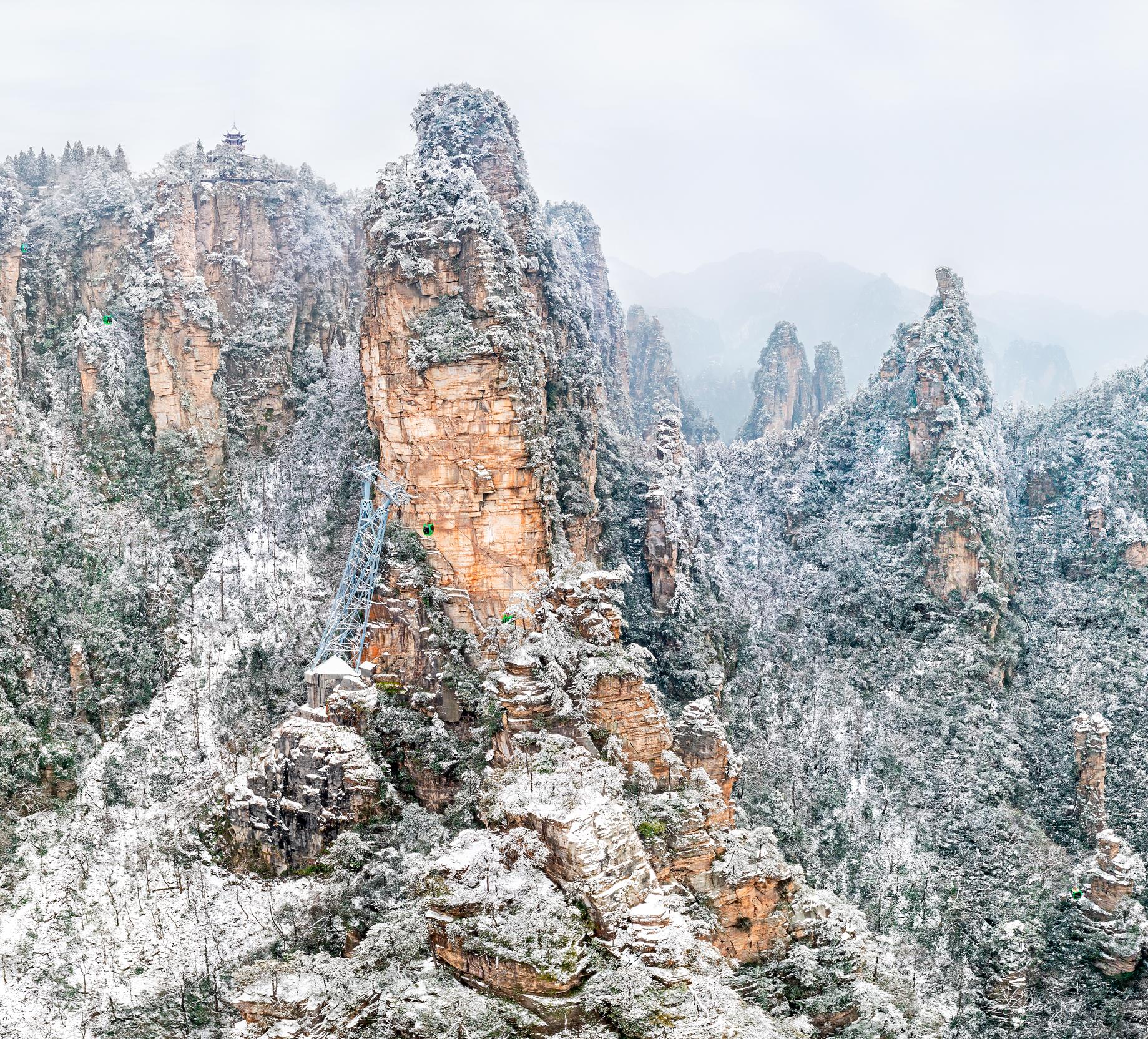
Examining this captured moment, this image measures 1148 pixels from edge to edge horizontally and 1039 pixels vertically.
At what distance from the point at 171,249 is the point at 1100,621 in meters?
47.1

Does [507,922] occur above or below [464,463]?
below

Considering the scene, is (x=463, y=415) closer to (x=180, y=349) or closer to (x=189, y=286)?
(x=180, y=349)

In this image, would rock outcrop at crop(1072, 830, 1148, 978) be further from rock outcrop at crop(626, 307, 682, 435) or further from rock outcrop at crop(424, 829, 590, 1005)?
rock outcrop at crop(626, 307, 682, 435)

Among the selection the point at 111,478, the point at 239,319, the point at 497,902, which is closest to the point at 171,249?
the point at 239,319

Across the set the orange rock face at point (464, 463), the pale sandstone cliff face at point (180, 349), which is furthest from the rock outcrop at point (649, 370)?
the orange rock face at point (464, 463)

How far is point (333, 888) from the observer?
79.7 feet

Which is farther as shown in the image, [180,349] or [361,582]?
[180,349]

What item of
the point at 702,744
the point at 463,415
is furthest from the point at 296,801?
the point at 463,415

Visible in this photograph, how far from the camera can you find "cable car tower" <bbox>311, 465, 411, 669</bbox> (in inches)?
1240

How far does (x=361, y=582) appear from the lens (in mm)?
32406

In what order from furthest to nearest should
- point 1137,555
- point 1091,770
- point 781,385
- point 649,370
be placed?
point 781,385, point 649,370, point 1137,555, point 1091,770

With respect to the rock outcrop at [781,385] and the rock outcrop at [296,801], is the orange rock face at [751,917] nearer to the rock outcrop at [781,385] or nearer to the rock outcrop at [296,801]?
the rock outcrop at [296,801]

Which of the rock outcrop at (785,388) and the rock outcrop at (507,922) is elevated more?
the rock outcrop at (785,388)

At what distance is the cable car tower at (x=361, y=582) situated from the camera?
103 feet
